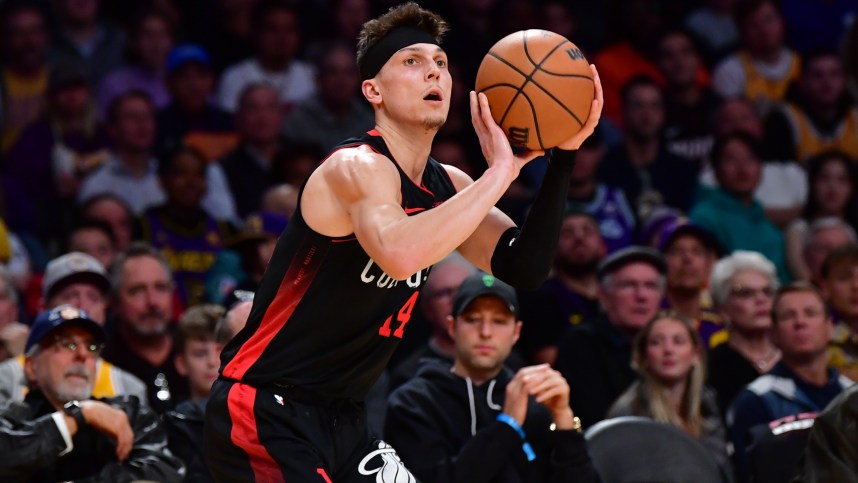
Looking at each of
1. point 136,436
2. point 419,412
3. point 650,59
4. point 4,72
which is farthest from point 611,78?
point 136,436

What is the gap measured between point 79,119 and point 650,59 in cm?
533

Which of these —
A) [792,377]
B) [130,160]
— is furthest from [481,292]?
[130,160]

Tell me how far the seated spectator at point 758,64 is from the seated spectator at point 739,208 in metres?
1.86

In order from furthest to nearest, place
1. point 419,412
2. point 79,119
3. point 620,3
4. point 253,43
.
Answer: point 620,3 < point 253,43 < point 79,119 < point 419,412

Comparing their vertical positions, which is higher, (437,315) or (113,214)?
(113,214)

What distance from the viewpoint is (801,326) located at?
25.7ft

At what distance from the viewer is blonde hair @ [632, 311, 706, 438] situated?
293 inches

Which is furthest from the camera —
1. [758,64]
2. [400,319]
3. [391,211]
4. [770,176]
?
[758,64]

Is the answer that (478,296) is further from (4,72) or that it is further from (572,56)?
(4,72)

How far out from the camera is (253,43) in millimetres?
12055

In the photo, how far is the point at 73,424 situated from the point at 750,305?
4546 mm

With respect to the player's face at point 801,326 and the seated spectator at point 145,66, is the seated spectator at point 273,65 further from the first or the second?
the player's face at point 801,326

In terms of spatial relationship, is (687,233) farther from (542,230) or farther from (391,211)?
(391,211)

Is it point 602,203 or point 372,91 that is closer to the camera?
point 372,91
